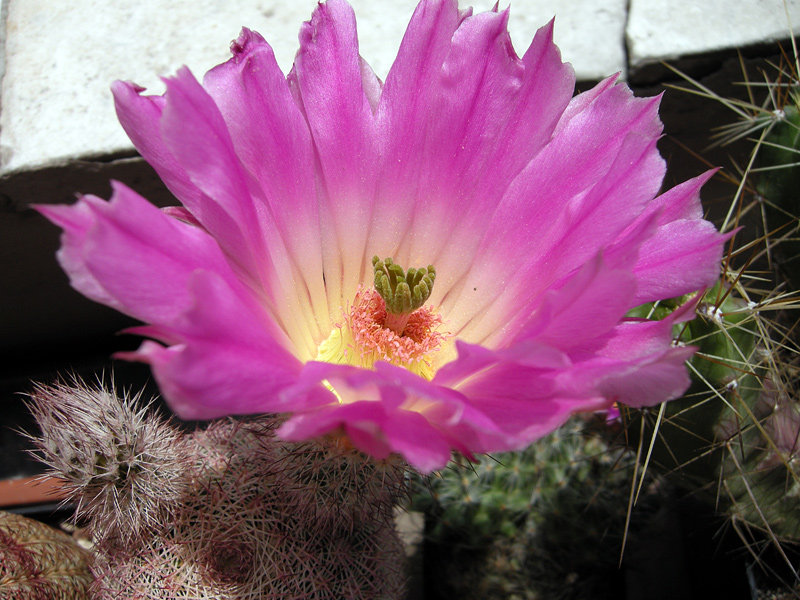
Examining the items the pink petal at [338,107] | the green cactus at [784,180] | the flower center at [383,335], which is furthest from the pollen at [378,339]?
the green cactus at [784,180]

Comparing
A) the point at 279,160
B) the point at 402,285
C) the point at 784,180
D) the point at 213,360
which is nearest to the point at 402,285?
the point at 402,285

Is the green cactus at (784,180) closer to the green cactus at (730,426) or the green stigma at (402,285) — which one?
the green cactus at (730,426)

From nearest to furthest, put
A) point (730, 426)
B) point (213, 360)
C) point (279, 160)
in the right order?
point (213, 360) → point (279, 160) → point (730, 426)

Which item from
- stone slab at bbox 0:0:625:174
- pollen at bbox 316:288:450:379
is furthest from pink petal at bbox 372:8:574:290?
stone slab at bbox 0:0:625:174

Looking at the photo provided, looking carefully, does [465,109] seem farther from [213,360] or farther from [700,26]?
[700,26]

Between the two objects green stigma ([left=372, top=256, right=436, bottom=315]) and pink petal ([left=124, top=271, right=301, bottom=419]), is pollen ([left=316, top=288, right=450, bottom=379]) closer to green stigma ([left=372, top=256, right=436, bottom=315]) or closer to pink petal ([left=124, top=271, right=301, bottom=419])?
green stigma ([left=372, top=256, right=436, bottom=315])

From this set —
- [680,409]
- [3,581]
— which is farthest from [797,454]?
[3,581]

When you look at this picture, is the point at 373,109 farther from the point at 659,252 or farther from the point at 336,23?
the point at 659,252
